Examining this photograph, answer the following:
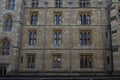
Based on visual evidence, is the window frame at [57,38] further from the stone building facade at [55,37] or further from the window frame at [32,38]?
the window frame at [32,38]

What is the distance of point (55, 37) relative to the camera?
73.4ft

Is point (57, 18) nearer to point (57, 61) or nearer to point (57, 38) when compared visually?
point (57, 38)

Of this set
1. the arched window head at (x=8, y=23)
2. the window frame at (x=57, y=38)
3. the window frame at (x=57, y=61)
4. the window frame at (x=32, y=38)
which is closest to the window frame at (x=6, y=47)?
the arched window head at (x=8, y=23)


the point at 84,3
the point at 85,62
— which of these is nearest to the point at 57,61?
the point at 85,62

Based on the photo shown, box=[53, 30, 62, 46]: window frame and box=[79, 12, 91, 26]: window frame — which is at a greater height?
box=[79, 12, 91, 26]: window frame

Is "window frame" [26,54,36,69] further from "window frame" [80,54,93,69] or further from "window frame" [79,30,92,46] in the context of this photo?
"window frame" [79,30,92,46]

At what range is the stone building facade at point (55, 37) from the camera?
68.2ft

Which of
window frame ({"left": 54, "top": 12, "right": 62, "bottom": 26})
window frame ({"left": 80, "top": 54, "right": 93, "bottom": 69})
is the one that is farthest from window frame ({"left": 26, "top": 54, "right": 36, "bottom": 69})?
window frame ({"left": 80, "top": 54, "right": 93, "bottom": 69})

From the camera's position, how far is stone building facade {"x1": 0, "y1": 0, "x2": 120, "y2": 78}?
68.2 feet

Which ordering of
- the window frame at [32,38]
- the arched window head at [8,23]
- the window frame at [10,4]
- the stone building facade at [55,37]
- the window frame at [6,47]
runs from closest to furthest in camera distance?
the window frame at [6,47] → the stone building facade at [55,37] → the arched window head at [8,23] → the window frame at [10,4] → the window frame at [32,38]

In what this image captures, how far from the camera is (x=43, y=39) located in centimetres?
2200

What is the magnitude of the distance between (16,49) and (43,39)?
3.59m

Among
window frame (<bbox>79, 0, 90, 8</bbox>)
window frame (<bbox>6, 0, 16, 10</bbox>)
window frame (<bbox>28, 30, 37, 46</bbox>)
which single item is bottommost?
window frame (<bbox>28, 30, 37, 46</bbox>)

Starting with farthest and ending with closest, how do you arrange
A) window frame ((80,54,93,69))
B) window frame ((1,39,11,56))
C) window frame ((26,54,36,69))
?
1. window frame ((26,54,36,69))
2. window frame ((80,54,93,69))
3. window frame ((1,39,11,56))
